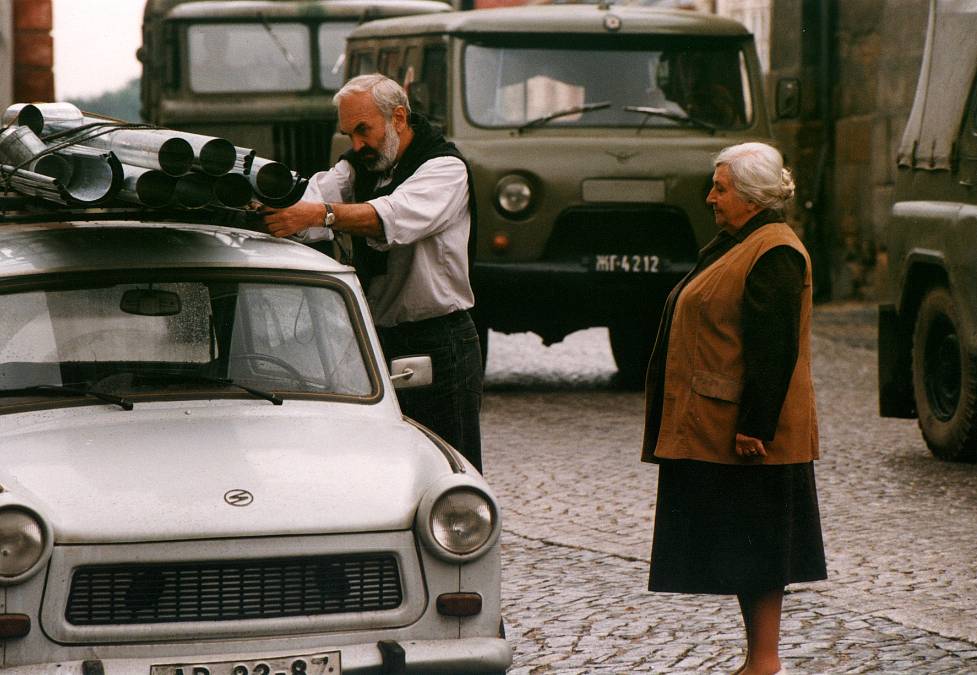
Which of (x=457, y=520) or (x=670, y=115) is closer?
(x=457, y=520)

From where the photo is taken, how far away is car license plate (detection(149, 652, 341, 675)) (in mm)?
4707

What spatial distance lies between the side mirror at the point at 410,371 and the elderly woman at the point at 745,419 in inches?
29.4

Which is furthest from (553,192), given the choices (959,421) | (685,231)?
(959,421)

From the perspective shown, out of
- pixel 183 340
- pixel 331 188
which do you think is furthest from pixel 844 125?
pixel 183 340

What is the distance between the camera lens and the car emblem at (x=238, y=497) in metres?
4.93

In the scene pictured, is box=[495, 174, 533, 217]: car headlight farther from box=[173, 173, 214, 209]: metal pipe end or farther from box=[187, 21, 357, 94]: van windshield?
box=[173, 173, 214, 209]: metal pipe end

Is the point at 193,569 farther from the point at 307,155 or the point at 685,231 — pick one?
the point at 307,155

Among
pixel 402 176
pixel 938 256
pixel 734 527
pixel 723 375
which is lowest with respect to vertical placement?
pixel 938 256

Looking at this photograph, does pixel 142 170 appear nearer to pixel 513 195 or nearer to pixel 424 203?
pixel 424 203

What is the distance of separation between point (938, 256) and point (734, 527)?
4.59 m

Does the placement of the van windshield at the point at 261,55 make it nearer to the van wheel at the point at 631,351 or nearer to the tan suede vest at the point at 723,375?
the van wheel at the point at 631,351

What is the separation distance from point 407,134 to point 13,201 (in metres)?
1.30

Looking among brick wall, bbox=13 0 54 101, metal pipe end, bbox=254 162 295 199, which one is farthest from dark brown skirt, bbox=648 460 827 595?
brick wall, bbox=13 0 54 101

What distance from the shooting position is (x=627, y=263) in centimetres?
1255
